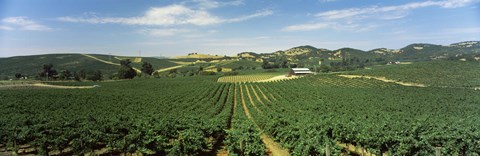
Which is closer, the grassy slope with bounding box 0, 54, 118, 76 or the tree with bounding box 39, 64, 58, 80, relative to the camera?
the tree with bounding box 39, 64, 58, 80

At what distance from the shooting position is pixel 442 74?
90.9 metres

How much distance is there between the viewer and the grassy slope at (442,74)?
249ft

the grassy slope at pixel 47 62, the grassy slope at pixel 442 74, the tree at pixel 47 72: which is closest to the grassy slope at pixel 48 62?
the grassy slope at pixel 47 62

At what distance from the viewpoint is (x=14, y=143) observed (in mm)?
20750

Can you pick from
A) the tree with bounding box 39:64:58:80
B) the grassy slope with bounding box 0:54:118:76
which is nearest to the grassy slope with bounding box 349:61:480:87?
the tree with bounding box 39:64:58:80

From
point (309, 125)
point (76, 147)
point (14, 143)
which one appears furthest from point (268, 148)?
point (14, 143)

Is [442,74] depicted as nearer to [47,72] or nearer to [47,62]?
[47,72]

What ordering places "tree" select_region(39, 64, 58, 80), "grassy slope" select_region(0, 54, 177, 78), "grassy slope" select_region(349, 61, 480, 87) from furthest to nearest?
"grassy slope" select_region(0, 54, 177, 78) < "tree" select_region(39, 64, 58, 80) < "grassy slope" select_region(349, 61, 480, 87)

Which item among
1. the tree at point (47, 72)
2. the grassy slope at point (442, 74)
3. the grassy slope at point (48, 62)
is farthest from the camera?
the grassy slope at point (48, 62)

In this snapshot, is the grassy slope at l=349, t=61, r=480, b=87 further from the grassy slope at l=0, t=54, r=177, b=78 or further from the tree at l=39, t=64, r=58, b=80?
the grassy slope at l=0, t=54, r=177, b=78

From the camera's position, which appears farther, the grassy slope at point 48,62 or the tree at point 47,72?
the grassy slope at point 48,62

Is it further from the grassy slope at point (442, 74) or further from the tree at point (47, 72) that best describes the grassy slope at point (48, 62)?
the grassy slope at point (442, 74)

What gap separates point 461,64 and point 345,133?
109398mm

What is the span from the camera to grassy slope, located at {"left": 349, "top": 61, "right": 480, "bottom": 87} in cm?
7578
